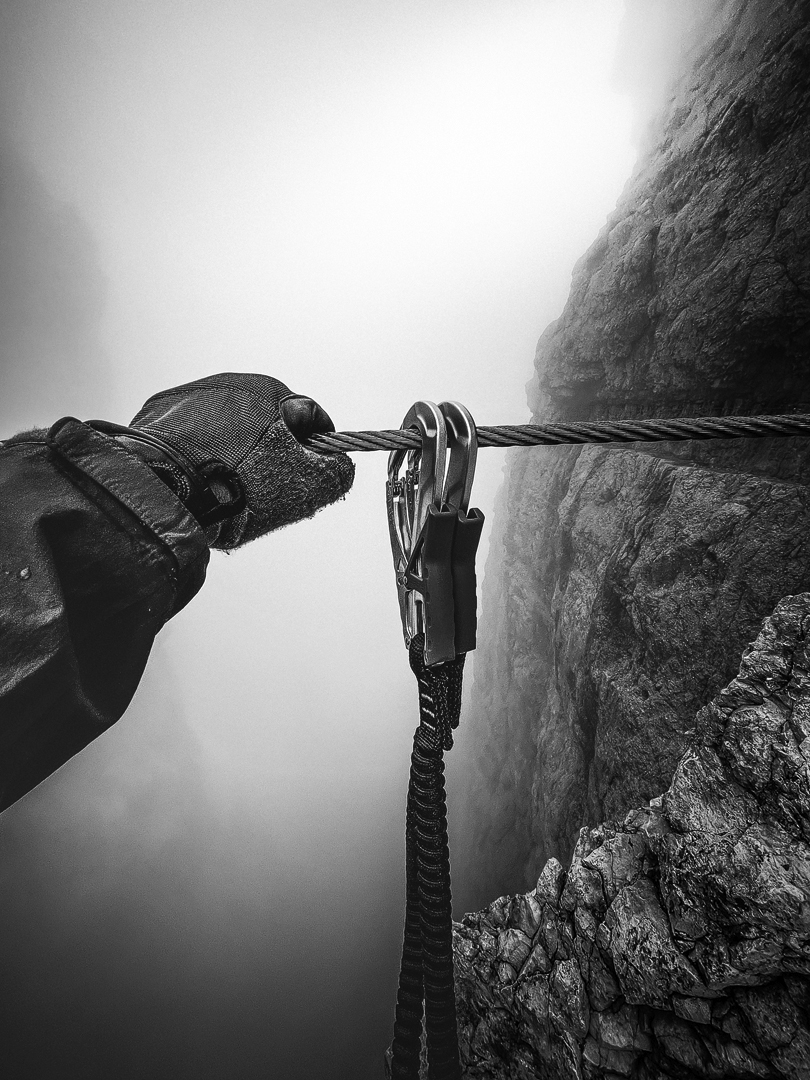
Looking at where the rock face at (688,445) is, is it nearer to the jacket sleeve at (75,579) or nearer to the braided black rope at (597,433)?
the braided black rope at (597,433)

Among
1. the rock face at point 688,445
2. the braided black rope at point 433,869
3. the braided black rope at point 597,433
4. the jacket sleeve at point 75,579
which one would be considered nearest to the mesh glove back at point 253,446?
the braided black rope at point 597,433

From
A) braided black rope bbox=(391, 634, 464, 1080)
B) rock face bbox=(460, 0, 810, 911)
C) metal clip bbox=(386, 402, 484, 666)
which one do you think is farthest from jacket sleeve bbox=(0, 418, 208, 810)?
rock face bbox=(460, 0, 810, 911)

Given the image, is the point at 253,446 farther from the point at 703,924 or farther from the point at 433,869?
the point at 703,924

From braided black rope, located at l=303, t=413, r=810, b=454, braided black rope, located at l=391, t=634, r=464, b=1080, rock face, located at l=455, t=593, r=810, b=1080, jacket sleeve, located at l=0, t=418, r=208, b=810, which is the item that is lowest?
rock face, located at l=455, t=593, r=810, b=1080

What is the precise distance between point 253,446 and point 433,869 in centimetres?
194

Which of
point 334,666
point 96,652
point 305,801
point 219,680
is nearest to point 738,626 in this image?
point 96,652

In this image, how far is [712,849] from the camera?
251 cm

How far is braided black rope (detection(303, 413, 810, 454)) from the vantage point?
4.99 feet

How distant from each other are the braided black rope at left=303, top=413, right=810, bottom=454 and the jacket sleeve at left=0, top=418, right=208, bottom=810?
0.72 metres

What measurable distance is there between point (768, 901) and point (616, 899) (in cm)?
112

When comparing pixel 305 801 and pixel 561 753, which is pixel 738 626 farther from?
pixel 305 801

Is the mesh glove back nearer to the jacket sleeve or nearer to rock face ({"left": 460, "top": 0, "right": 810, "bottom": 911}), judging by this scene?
the jacket sleeve

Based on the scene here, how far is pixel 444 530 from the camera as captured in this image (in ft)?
4.99

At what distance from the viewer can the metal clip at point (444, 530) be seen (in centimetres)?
151
